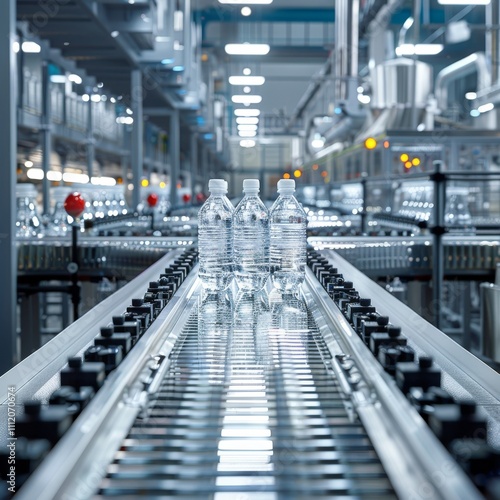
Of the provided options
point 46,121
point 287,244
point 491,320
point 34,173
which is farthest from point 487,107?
point 287,244

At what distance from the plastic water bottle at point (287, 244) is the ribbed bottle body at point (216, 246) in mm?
126

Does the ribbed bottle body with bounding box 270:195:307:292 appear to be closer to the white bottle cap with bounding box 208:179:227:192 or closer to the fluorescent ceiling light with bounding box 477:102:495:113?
the white bottle cap with bounding box 208:179:227:192

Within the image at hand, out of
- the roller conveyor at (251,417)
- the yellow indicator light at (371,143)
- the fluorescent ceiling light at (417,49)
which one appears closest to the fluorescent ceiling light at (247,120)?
the fluorescent ceiling light at (417,49)

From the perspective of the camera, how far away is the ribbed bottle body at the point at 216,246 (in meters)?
2.06

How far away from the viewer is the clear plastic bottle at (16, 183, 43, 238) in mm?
3965

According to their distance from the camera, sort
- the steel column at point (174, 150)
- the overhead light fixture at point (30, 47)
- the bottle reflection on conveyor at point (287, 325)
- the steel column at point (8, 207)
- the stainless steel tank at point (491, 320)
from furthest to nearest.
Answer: the steel column at point (174, 150), the overhead light fixture at point (30, 47), the stainless steel tank at point (491, 320), the steel column at point (8, 207), the bottle reflection on conveyor at point (287, 325)

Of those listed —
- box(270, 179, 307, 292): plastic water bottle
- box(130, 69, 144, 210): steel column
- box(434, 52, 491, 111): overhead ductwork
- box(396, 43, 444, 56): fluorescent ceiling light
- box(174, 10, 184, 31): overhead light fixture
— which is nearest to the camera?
box(270, 179, 307, 292): plastic water bottle

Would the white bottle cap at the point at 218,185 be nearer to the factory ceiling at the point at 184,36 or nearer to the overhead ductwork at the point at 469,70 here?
the factory ceiling at the point at 184,36

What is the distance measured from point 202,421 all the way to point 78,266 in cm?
258

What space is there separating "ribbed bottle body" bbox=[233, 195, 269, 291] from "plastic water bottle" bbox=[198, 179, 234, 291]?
0.09ft

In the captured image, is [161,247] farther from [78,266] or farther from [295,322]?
[295,322]

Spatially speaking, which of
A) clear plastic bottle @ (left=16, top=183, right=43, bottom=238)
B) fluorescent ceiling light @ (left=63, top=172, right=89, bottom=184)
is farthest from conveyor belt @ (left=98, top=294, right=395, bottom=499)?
fluorescent ceiling light @ (left=63, top=172, right=89, bottom=184)

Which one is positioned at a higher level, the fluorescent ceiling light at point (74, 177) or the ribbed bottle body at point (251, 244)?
the fluorescent ceiling light at point (74, 177)

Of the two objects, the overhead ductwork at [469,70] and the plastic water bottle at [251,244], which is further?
the overhead ductwork at [469,70]
